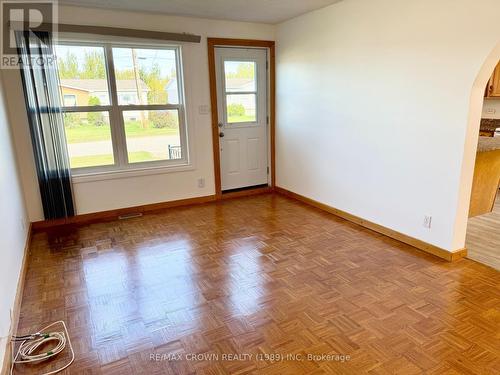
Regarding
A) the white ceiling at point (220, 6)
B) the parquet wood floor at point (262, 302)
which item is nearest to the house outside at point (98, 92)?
the white ceiling at point (220, 6)

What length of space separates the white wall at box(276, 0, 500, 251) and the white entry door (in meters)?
0.50

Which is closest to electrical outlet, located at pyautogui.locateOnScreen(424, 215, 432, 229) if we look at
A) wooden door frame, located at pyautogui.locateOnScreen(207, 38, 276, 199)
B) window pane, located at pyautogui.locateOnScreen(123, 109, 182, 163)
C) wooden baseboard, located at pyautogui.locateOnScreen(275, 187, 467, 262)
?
wooden baseboard, located at pyautogui.locateOnScreen(275, 187, 467, 262)

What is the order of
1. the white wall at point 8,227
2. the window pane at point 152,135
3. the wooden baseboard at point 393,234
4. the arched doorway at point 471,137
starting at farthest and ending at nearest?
the window pane at point 152,135 → the wooden baseboard at point 393,234 → the arched doorway at point 471,137 → the white wall at point 8,227

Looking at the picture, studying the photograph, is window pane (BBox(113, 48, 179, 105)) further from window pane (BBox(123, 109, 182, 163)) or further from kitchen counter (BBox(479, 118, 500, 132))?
kitchen counter (BBox(479, 118, 500, 132))

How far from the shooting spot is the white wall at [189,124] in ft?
11.7

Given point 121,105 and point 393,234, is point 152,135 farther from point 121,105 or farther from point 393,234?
point 393,234

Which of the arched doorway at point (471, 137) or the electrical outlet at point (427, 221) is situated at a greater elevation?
the arched doorway at point (471, 137)

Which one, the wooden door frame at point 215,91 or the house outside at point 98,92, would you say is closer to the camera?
the house outside at point 98,92

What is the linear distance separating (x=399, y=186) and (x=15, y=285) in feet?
10.8

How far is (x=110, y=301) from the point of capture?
7.91 ft

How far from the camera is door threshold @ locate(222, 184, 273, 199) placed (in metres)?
4.95

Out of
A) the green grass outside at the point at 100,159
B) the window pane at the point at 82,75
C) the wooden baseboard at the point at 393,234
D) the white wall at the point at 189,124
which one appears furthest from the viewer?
the green grass outside at the point at 100,159

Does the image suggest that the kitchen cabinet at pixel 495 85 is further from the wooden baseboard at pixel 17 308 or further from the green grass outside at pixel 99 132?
the wooden baseboard at pixel 17 308

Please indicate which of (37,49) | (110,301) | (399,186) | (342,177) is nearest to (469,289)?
(399,186)
